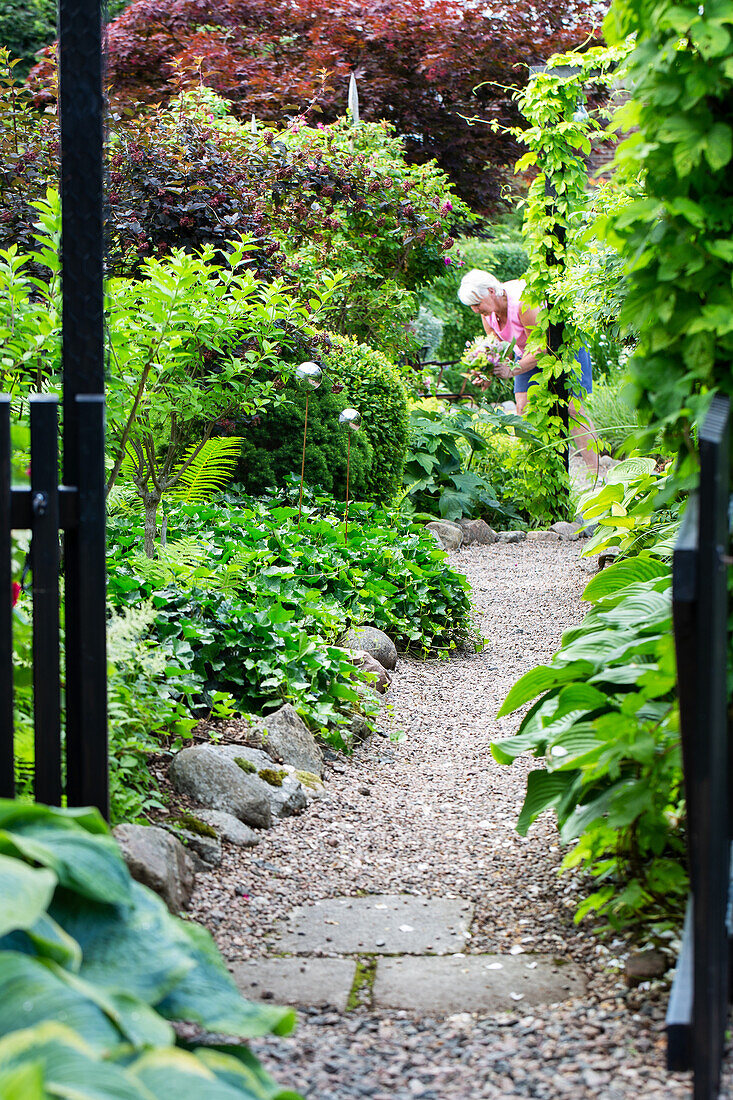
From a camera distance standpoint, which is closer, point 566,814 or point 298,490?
point 566,814

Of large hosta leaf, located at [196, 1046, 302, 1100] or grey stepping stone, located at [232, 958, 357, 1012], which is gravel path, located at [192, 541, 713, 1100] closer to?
grey stepping stone, located at [232, 958, 357, 1012]

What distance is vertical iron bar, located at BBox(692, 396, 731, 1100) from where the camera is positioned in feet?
4.65

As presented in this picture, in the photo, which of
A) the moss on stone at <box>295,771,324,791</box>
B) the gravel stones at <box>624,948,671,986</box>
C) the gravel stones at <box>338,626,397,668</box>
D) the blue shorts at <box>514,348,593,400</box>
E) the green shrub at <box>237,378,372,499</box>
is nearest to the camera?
the gravel stones at <box>624,948,671,986</box>

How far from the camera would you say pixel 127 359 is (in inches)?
150

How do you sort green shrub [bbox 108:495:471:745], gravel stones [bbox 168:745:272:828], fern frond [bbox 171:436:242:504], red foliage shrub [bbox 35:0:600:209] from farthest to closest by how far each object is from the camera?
red foliage shrub [bbox 35:0:600:209] → fern frond [bbox 171:436:242:504] → green shrub [bbox 108:495:471:745] → gravel stones [bbox 168:745:272:828]

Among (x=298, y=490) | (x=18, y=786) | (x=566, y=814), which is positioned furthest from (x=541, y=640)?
(x=18, y=786)

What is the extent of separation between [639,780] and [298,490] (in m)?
4.30

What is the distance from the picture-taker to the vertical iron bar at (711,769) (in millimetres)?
1418

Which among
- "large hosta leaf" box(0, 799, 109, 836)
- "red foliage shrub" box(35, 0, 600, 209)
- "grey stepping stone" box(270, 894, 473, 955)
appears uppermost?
"red foliage shrub" box(35, 0, 600, 209)

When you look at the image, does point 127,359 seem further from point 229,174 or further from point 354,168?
point 354,168

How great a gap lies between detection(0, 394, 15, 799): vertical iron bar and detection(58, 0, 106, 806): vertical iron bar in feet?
0.46

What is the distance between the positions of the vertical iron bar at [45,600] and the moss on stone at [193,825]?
729mm

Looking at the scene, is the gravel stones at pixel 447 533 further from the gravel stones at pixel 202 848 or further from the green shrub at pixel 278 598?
the gravel stones at pixel 202 848

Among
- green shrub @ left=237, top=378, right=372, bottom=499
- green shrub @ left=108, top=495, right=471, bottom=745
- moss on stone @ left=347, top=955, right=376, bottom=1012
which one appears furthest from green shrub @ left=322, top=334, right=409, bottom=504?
moss on stone @ left=347, top=955, right=376, bottom=1012
